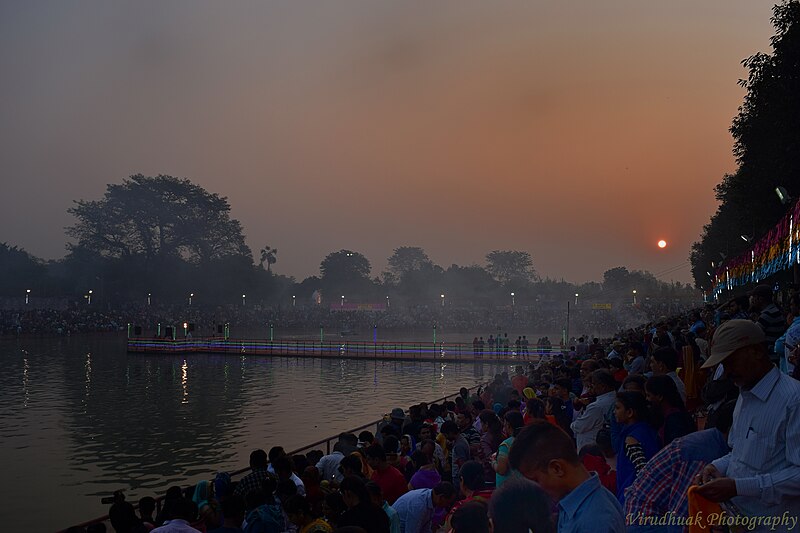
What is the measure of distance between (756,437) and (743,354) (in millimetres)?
388

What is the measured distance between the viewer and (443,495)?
5914mm

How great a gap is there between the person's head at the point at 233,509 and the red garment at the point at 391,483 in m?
1.72

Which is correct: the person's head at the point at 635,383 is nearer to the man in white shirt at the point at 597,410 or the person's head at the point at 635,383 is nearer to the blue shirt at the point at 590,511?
the man in white shirt at the point at 597,410

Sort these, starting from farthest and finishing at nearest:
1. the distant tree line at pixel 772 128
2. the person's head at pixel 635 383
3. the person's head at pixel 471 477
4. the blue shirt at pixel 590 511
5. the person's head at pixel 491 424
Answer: the distant tree line at pixel 772 128, the person's head at pixel 491 424, the person's head at pixel 635 383, the person's head at pixel 471 477, the blue shirt at pixel 590 511

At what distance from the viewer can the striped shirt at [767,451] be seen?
2.79 m

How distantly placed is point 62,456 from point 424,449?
14.8 metres

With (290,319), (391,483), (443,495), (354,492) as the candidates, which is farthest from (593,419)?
(290,319)

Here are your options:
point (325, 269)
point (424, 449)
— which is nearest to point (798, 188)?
point (424, 449)

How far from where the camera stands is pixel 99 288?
318 ft

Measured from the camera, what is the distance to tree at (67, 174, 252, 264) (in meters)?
97.8

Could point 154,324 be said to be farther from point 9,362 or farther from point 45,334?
point 9,362

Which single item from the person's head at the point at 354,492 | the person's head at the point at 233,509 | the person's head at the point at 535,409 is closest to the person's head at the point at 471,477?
the person's head at the point at 354,492

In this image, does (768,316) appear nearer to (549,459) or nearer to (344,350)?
(549,459)

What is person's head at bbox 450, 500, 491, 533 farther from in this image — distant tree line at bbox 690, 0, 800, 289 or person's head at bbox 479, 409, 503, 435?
distant tree line at bbox 690, 0, 800, 289
